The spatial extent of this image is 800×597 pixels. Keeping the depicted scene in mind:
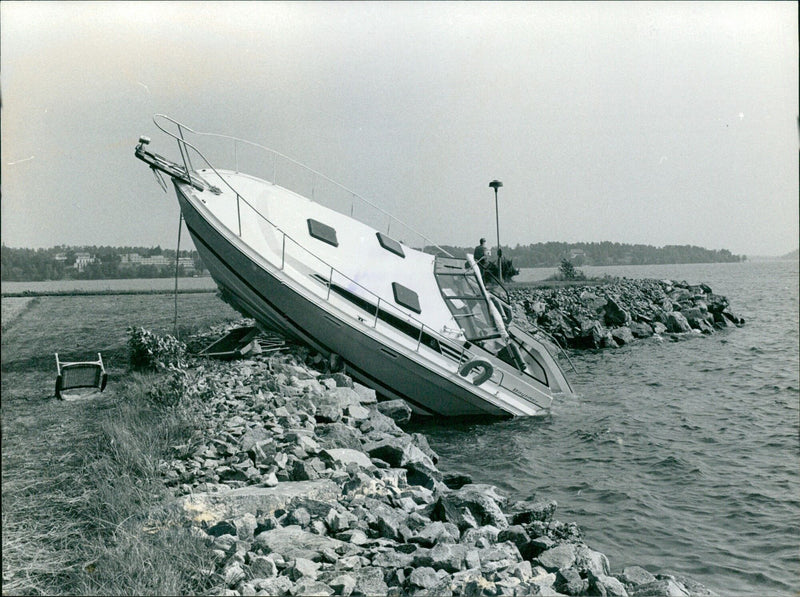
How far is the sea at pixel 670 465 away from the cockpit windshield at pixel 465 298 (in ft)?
6.69

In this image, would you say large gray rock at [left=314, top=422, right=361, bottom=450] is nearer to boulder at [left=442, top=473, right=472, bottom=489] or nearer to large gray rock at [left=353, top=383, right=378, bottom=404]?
boulder at [left=442, top=473, right=472, bottom=489]

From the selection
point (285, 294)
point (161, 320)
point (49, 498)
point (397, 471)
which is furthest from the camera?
point (161, 320)

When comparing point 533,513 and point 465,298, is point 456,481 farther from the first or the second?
point 465,298

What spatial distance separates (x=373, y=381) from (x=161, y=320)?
1345cm

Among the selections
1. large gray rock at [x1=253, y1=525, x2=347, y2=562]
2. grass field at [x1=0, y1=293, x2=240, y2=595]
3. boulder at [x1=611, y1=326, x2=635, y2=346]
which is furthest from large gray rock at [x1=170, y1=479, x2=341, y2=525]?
boulder at [x1=611, y1=326, x2=635, y2=346]

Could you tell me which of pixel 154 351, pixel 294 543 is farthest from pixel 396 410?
pixel 294 543

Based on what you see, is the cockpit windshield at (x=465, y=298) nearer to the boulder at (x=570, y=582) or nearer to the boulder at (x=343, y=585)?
the boulder at (x=570, y=582)

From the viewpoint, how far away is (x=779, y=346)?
22.7 m

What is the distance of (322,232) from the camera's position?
12781 mm

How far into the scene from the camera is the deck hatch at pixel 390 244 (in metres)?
13.6

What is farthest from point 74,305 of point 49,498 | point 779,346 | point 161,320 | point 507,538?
point 779,346

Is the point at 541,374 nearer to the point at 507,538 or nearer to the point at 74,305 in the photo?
the point at 507,538

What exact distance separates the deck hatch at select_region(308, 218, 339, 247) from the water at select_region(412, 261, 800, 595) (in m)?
4.59

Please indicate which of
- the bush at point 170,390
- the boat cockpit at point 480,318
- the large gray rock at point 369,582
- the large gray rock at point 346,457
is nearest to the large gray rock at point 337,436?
the large gray rock at point 346,457
